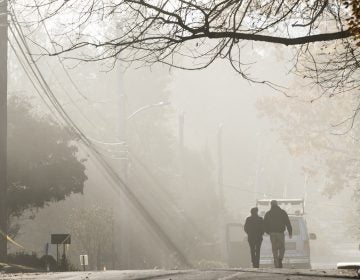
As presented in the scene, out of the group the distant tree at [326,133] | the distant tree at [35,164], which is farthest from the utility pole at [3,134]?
→ the distant tree at [326,133]

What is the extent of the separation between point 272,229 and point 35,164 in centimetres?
1077

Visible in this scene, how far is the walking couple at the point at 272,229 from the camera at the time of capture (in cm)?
1925

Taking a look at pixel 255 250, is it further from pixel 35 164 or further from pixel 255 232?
pixel 35 164

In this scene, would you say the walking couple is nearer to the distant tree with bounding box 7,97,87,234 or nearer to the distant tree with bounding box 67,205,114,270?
the distant tree with bounding box 7,97,87,234

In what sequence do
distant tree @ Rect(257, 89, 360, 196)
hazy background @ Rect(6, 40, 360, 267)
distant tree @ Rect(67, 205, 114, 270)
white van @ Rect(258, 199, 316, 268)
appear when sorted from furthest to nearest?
distant tree @ Rect(257, 89, 360, 196), hazy background @ Rect(6, 40, 360, 267), distant tree @ Rect(67, 205, 114, 270), white van @ Rect(258, 199, 316, 268)

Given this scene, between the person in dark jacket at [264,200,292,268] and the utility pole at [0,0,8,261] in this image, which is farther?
the utility pole at [0,0,8,261]

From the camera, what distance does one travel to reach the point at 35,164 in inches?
1067

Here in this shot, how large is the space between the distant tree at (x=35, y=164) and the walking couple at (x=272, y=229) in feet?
31.1

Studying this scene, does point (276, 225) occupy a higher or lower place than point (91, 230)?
lower

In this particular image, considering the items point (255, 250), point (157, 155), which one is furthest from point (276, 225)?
point (157, 155)

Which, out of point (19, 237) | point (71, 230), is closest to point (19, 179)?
point (71, 230)

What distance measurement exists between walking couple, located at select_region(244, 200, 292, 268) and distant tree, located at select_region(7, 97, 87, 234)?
374 inches

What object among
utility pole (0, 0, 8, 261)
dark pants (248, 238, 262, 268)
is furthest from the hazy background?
utility pole (0, 0, 8, 261)

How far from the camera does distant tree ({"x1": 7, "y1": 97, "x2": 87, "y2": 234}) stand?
2630 centimetres
